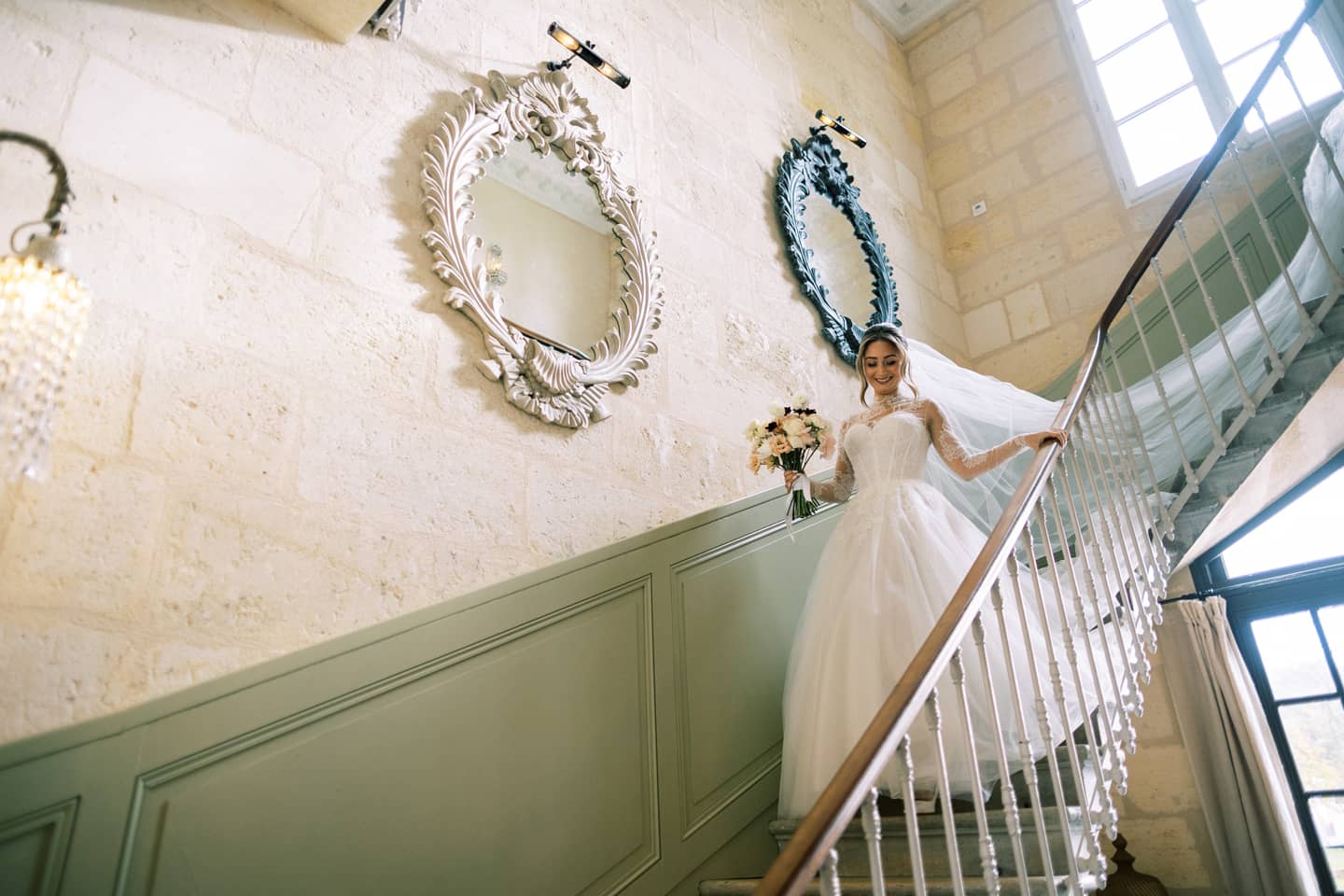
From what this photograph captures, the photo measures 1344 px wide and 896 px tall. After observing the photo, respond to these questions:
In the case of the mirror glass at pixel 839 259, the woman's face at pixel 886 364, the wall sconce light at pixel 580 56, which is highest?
the mirror glass at pixel 839 259

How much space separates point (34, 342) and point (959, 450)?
2629mm

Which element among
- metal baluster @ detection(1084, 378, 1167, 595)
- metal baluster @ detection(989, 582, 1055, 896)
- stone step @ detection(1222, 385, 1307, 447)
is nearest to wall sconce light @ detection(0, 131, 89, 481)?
metal baluster @ detection(989, 582, 1055, 896)

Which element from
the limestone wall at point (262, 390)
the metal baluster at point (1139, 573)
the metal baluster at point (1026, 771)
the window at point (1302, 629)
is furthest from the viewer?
the window at point (1302, 629)

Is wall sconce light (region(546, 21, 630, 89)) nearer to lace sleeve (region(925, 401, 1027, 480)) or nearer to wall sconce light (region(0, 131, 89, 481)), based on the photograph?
lace sleeve (region(925, 401, 1027, 480))

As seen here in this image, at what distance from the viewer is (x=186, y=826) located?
1.70 meters

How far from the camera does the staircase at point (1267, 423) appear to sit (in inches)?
119

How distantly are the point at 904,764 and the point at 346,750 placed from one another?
51.0 inches

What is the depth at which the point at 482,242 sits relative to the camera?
287 cm

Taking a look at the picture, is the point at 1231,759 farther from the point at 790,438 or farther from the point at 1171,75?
the point at 1171,75

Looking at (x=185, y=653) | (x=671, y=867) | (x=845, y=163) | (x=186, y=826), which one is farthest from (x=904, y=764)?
(x=845, y=163)

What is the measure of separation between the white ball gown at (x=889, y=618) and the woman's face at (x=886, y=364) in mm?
94

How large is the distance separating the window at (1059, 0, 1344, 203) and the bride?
363cm

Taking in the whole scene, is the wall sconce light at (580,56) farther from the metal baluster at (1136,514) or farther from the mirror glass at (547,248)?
the metal baluster at (1136,514)

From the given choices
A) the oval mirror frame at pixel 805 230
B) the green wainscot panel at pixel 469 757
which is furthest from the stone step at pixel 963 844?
the oval mirror frame at pixel 805 230
